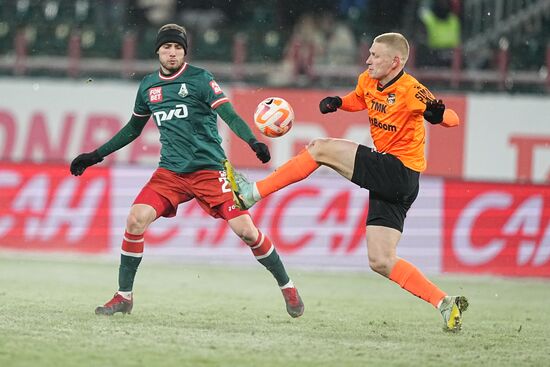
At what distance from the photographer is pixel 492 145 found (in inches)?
628

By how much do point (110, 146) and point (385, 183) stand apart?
2179mm

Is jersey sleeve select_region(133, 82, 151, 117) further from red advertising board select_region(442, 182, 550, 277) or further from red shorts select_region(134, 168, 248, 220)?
red advertising board select_region(442, 182, 550, 277)

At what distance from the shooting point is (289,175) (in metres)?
7.28

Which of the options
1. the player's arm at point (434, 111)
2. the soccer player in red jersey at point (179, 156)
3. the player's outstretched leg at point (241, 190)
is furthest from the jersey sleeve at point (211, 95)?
the player's arm at point (434, 111)

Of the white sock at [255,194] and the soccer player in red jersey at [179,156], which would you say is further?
the soccer player in red jersey at [179,156]

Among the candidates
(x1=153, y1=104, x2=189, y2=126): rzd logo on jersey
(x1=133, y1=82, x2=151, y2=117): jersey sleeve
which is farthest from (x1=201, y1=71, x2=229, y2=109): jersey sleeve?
(x1=133, y1=82, x2=151, y2=117): jersey sleeve

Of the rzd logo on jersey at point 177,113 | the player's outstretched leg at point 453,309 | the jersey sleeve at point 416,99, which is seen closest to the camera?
the jersey sleeve at point 416,99

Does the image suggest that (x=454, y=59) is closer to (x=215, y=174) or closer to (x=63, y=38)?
(x=63, y=38)

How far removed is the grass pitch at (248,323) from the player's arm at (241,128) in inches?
48.6

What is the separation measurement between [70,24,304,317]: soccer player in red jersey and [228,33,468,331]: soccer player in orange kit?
2.31 ft

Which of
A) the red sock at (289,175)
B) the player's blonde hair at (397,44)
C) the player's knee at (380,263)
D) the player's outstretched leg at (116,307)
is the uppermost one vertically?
the player's blonde hair at (397,44)

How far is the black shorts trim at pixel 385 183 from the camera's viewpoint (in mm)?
7336

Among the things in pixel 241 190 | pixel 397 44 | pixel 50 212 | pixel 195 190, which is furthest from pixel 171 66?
pixel 50 212

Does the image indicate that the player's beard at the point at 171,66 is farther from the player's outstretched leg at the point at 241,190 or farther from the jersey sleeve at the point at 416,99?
the jersey sleeve at the point at 416,99
